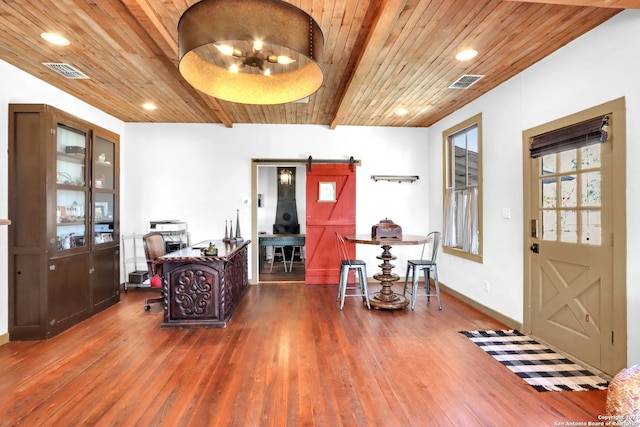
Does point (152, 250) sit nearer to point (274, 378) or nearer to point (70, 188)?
point (70, 188)

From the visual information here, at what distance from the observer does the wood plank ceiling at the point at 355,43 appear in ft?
7.60

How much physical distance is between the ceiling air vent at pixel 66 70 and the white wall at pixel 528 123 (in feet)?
15.6

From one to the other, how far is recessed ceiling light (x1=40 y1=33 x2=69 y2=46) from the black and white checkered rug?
4698 mm

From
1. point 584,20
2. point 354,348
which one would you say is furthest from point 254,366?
point 584,20

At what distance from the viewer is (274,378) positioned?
8.07ft

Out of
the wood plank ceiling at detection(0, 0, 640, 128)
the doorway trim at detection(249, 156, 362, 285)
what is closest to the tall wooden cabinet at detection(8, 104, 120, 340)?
the wood plank ceiling at detection(0, 0, 640, 128)

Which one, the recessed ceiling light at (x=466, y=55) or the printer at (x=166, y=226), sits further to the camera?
the printer at (x=166, y=226)

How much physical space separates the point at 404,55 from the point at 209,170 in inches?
149

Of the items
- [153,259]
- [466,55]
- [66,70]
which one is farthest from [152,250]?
[466,55]

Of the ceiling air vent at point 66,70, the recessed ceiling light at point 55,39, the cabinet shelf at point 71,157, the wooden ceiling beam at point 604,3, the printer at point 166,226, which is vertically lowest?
the printer at point 166,226

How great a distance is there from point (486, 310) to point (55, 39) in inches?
209

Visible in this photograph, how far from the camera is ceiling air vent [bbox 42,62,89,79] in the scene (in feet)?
10.7

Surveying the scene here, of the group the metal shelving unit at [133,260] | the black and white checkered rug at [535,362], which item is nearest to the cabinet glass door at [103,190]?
the metal shelving unit at [133,260]

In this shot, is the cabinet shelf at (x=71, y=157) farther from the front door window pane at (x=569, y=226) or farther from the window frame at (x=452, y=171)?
the front door window pane at (x=569, y=226)
